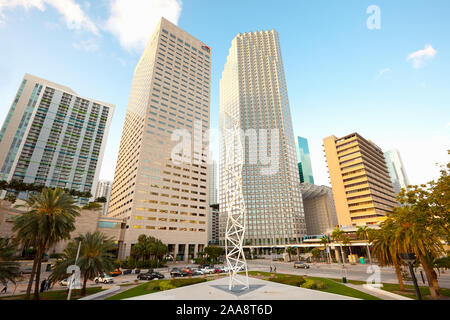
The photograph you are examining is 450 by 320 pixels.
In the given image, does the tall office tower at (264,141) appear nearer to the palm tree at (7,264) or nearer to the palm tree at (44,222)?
the palm tree at (44,222)

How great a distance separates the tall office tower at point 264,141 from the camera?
14412cm

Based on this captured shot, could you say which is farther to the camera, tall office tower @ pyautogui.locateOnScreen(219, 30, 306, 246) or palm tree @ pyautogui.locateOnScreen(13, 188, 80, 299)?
tall office tower @ pyautogui.locateOnScreen(219, 30, 306, 246)

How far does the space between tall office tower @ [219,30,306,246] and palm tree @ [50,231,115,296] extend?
105 metres

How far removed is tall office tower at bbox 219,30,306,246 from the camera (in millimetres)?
144125

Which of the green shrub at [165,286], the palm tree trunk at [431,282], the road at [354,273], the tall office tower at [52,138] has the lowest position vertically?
the road at [354,273]

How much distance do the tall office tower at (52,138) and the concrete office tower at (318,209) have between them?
520 feet

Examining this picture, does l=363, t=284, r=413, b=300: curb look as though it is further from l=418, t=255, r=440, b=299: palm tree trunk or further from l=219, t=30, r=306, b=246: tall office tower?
l=219, t=30, r=306, b=246: tall office tower

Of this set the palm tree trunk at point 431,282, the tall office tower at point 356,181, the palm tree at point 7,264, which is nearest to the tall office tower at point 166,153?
the palm tree at point 7,264

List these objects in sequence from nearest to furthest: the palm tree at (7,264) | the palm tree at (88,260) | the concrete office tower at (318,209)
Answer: the palm tree at (7,264) → the palm tree at (88,260) → the concrete office tower at (318,209)

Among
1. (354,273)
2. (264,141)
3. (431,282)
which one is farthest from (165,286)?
(264,141)

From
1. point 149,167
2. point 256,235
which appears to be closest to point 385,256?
point 149,167

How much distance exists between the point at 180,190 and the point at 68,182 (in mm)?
79786

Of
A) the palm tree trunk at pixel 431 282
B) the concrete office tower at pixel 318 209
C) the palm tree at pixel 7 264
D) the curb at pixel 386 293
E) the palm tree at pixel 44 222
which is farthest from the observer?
the concrete office tower at pixel 318 209

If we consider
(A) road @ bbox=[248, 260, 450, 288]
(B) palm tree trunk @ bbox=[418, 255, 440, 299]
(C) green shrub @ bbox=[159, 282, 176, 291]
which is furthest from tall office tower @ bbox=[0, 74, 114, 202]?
(B) palm tree trunk @ bbox=[418, 255, 440, 299]
